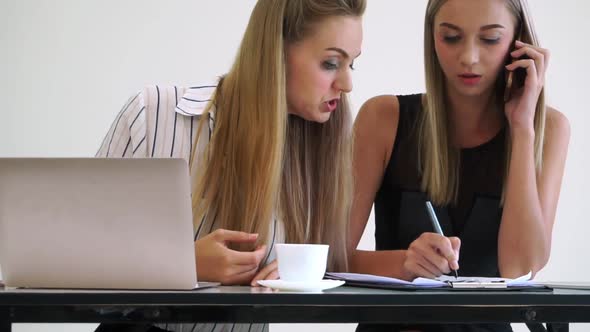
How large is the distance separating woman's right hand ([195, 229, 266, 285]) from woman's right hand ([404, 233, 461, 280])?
1.01 ft

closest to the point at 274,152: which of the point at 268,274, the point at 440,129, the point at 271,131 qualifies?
the point at 271,131

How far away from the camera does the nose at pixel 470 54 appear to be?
206 centimetres

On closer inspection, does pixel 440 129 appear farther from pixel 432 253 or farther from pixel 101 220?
pixel 101 220

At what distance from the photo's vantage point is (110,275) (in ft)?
4.10

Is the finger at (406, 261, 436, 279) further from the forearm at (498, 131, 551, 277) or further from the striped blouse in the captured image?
the forearm at (498, 131, 551, 277)

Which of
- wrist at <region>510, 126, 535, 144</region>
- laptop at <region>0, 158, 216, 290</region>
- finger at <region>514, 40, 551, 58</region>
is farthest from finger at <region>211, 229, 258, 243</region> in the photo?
finger at <region>514, 40, 551, 58</region>

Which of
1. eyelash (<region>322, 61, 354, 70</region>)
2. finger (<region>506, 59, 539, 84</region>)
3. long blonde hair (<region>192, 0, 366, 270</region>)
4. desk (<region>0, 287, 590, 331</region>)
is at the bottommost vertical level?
desk (<region>0, 287, 590, 331</region>)

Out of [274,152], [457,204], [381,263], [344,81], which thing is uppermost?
[344,81]

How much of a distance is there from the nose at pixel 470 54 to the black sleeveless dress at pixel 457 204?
0.71 feet

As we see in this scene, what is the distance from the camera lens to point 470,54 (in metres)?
2.06

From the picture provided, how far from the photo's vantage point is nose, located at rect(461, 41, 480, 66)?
206 centimetres

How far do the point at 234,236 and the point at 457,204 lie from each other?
2.65 feet

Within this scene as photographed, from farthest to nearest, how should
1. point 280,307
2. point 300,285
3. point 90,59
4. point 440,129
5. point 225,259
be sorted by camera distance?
point 90,59 < point 440,129 < point 225,259 < point 300,285 < point 280,307

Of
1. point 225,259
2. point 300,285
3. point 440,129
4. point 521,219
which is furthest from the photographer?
point 440,129
